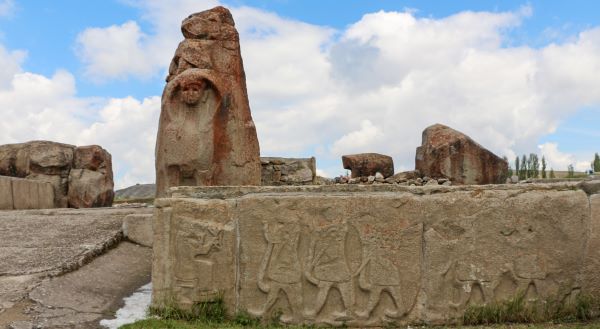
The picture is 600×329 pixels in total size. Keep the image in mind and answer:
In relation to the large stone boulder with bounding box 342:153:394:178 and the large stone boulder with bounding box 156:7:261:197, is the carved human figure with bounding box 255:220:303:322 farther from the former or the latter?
the large stone boulder with bounding box 342:153:394:178

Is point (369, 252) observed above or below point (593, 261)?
above

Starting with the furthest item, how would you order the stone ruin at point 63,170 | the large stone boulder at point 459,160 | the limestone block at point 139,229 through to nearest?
1. the large stone boulder at point 459,160
2. the stone ruin at point 63,170
3. the limestone block at point 139,229

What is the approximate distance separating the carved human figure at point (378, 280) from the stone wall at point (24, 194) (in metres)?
6.11

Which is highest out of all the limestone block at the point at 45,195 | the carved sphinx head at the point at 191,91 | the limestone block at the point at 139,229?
the carved sphinx head at the point at 191,91

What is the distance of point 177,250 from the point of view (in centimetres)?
542

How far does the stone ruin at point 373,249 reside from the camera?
17.6 feet

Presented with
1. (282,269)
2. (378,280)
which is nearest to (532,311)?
(378,280)

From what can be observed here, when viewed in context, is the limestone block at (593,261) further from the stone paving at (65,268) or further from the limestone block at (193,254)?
the stone paving at (65,268)

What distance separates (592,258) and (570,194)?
606 mm

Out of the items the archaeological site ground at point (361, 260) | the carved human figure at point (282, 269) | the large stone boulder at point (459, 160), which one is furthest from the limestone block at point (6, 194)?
the large stone boulder at point (459, 160)

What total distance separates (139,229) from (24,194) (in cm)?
378

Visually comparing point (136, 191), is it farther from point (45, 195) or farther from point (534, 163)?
point (534, 163)

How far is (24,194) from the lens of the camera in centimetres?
978

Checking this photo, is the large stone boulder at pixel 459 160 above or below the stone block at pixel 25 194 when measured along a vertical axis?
above
